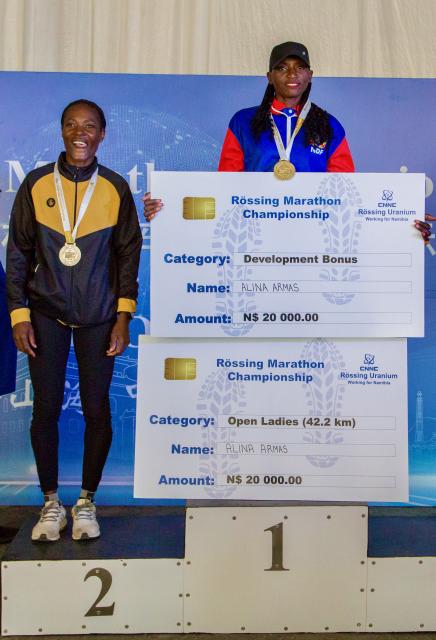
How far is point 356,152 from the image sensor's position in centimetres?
333

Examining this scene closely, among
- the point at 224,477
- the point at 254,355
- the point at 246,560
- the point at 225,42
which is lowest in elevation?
the point at 246,560

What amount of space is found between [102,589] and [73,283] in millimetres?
885

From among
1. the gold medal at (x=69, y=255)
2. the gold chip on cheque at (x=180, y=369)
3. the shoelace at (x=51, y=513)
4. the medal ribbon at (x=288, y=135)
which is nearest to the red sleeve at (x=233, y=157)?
the medal ribbon at (x=288, y=135)

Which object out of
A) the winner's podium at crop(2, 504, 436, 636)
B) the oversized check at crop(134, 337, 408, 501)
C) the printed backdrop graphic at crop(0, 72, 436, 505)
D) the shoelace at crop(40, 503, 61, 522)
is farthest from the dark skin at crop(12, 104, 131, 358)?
the printed backdrop graphic at crop(0, 72, 436, 505)

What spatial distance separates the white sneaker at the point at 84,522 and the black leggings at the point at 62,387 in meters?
0.08

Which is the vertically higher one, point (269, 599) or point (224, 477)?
point (224, 477)

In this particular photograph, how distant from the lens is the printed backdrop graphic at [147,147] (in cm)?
325

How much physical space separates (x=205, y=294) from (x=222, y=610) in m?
0.89

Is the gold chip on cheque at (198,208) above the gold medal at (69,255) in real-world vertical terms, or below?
above

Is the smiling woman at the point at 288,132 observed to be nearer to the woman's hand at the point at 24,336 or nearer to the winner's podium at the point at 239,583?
the woman's hand at the point at 24,336

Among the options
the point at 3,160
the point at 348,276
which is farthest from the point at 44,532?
the point at 3,160

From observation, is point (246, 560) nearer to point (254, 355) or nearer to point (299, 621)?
point (299, 621)

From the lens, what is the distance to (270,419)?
2.23 meters

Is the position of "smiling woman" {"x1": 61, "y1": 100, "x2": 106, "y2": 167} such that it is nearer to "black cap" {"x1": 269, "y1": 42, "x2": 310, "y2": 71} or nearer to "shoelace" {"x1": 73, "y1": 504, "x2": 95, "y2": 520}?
"black cap" {"x1": 269, "y1": 42, "x2": 310, "y2": 71}
